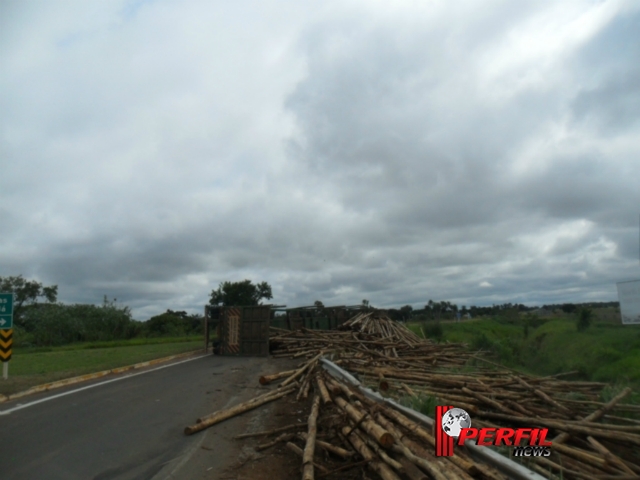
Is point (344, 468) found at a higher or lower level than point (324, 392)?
lower

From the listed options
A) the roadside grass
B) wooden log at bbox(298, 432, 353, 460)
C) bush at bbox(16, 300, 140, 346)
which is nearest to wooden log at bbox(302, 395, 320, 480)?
wooden log at bbox(298, 432, 353, 460)

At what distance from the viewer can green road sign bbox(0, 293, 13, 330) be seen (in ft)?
47.3

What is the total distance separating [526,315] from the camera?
154 ft

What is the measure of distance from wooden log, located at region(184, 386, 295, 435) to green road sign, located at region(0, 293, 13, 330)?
8427mm

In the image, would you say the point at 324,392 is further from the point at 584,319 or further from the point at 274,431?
the point at 584,319

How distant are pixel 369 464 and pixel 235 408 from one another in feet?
14.7

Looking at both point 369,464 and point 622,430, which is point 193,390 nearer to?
point 369,464

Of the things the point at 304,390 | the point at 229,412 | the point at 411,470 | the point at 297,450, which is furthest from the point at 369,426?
the point at 304,390

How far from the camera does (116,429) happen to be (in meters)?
8.67

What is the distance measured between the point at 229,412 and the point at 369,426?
12.5 feet

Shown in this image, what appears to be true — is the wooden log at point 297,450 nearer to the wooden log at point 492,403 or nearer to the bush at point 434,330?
the wooden log at point 492,403

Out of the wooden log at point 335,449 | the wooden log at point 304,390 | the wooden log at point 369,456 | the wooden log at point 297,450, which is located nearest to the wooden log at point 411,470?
the wooden log at point 369,456

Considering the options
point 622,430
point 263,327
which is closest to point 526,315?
point 263,327

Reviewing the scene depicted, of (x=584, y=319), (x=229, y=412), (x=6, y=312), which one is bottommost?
(x=229, y=412)
